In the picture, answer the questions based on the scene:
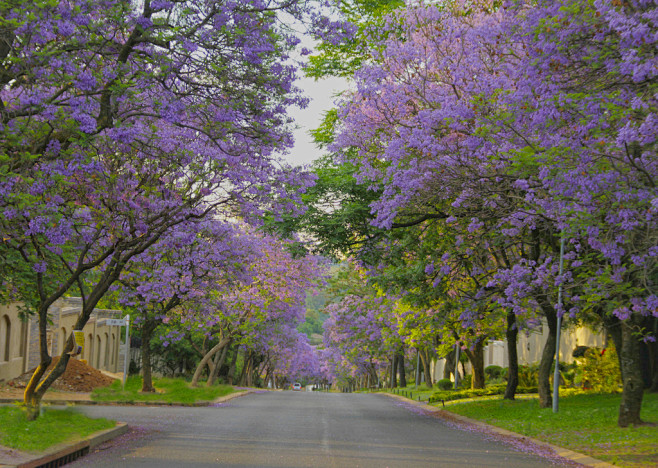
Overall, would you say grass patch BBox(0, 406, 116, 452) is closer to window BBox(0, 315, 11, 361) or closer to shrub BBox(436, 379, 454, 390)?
window BBox(0, 315, 11, 361)

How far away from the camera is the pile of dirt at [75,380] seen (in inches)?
1194

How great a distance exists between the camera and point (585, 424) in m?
16.9

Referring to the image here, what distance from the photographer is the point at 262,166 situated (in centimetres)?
1405

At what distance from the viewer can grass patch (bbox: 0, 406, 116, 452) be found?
10766mm

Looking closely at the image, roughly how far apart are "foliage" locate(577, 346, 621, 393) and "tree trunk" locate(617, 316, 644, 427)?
10.4 meters

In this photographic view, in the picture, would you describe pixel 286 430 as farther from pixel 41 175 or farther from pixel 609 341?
pixel 609 341

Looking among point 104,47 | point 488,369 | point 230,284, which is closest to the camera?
point 104,47

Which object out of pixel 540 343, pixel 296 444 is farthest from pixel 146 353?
pixel 540 343

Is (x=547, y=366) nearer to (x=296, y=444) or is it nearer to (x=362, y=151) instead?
(x=362, y=151)

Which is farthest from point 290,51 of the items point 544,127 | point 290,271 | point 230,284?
point 290,271

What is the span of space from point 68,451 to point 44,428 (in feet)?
5.97

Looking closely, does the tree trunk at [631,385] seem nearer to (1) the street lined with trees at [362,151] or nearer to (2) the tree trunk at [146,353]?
(1) the street lined with trees at [362,151]

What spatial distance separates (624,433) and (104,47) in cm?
1222

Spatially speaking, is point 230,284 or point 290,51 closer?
point 290,51
